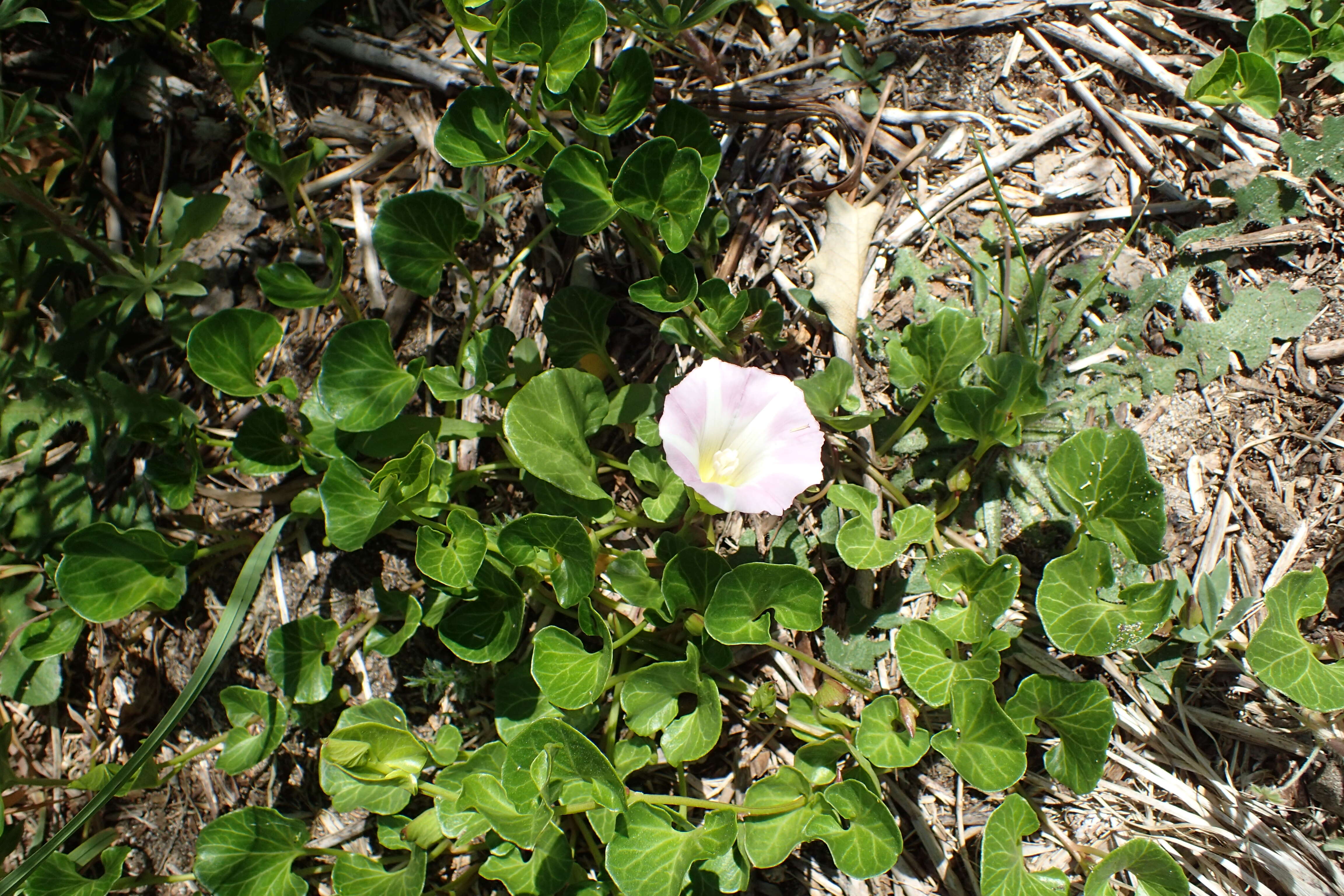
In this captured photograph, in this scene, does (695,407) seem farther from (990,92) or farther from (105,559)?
(105,559)

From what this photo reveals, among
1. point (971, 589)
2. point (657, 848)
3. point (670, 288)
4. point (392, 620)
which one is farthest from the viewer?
point (392, 620)

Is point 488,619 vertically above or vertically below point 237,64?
below

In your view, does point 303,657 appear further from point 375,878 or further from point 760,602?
point 760,602

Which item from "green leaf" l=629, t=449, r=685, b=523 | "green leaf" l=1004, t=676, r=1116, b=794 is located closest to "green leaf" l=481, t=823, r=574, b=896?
"green leaf" l=629, t=449, r=685, b=523

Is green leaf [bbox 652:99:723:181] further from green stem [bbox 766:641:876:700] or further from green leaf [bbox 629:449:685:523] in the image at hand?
green stem [bbox 766:641:876:700]

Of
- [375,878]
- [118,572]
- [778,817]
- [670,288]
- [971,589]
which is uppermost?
[670,288]

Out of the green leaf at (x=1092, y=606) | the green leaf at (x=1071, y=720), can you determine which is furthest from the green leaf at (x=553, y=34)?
the green leaf at (x=1092, y=606)

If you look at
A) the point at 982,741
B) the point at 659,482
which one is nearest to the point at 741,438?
the point at 659,482
